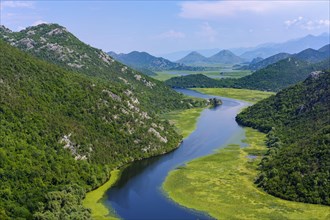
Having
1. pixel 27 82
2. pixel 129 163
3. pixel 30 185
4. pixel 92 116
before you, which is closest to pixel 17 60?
pixel 27 82

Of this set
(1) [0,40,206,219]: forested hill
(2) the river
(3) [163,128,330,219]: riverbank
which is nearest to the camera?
(1) [0,40,206,219]: forested hill

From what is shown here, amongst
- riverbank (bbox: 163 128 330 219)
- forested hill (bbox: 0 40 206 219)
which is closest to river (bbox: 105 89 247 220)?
riverbank (bbox: 163 128 330 219)

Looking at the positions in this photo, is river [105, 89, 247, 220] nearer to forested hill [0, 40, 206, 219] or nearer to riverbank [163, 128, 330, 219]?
riverbank [163, 128, 330, 219]

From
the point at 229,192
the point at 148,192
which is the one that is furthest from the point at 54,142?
the point at 229,192

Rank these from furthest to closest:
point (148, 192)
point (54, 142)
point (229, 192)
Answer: point (54, 142)
point (148, 192)
point (229, 192)

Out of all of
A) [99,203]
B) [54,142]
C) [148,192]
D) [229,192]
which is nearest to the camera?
[99,203]

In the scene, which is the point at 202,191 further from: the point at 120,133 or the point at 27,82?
the point at 27,82

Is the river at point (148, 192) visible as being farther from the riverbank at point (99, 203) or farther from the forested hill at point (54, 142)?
the forested hill at point (54, 142)

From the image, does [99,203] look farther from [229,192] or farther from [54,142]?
[229,192]
